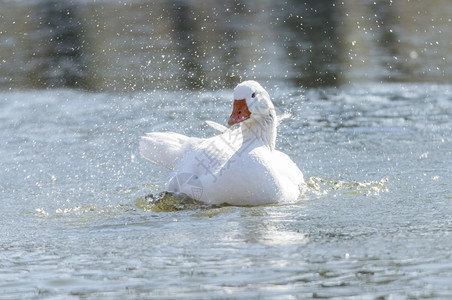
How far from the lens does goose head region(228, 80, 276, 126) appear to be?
8859 millimetres

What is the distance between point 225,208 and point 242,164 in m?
0.47

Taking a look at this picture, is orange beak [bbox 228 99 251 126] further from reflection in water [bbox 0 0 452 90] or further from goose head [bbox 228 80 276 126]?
reflection in water [bbox 0 0 452 90]

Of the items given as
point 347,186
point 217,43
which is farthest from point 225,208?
point 217,43

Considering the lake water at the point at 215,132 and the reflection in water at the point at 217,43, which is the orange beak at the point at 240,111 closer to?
the lake water at the point at 215,132

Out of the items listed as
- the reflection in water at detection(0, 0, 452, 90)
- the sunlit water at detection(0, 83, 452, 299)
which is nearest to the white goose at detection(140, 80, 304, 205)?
the sunlit water at detection(0, 83, 452, 299)

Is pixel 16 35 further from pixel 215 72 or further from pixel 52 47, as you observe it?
pixel 215 72

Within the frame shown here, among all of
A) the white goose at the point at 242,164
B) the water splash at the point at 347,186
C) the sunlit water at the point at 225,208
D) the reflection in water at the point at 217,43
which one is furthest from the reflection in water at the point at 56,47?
the water splash at the point at 347,186

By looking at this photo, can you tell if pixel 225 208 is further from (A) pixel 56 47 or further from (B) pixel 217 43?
(A) pixel 56 47

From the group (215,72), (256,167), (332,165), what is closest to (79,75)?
(215,72)

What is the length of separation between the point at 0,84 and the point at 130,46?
3404 millimetres

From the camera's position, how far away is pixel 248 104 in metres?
8.93

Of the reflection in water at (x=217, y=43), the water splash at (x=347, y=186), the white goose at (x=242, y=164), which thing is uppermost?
the reflection in water at (x=217, y=43)

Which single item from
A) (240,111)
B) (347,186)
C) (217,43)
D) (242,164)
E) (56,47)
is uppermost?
(56,47)

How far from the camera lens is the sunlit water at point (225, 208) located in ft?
20.1
